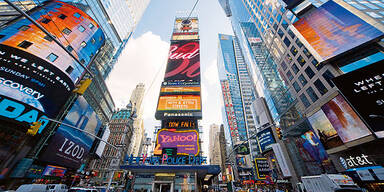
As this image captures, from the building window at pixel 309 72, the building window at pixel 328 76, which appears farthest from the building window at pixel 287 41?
the building window at pixel 328 76

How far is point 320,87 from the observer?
23578mm

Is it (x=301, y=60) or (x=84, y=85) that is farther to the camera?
(x=301, y=60)

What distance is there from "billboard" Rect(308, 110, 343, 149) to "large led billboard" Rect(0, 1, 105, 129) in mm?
38226

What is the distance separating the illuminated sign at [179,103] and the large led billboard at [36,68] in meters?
16.9

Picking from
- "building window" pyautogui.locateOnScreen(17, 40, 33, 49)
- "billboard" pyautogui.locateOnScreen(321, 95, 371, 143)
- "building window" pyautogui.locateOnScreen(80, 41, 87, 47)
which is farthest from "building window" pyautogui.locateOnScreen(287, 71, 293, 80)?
"building window" pyautogui.locateOnScreen(17, 40, 33, 49)

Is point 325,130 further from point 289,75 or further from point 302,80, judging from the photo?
point 289,75

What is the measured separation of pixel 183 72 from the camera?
28641mm

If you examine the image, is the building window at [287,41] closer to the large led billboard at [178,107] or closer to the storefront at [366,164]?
the storefront at [366,164]

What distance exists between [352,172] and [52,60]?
Result: 49442 mm

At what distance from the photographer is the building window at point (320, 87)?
897 inches

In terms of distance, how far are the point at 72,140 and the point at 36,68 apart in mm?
14933

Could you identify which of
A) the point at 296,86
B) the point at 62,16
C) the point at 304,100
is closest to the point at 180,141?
the point at 304,100

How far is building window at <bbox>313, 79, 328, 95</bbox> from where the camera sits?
22.8m

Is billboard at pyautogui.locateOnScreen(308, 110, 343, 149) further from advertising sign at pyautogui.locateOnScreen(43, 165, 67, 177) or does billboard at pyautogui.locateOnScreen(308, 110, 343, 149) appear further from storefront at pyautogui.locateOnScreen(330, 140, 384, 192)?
advertising sign at pyautogui.locateOnScreen(43, 165, 67, 177)
